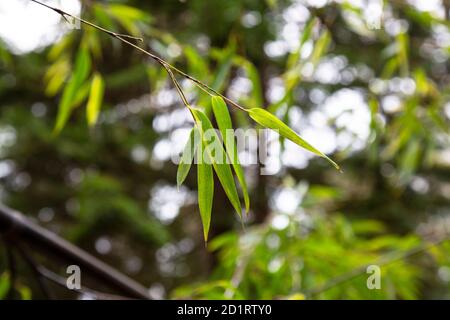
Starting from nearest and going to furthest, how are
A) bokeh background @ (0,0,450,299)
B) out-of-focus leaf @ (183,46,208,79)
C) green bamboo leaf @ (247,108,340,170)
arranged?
green bamboo leaf @ (247,108,340,170) → out-of-focus leaf @ (183,46,208,79) → bokeh background @ (0,0,450,299)

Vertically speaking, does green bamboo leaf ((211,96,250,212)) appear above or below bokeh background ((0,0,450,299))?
below

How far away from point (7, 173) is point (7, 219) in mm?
3142

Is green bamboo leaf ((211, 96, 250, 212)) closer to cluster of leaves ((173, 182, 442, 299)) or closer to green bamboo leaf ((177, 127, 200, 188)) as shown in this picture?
green bamboo leaf ((177, 127, 200, 188))

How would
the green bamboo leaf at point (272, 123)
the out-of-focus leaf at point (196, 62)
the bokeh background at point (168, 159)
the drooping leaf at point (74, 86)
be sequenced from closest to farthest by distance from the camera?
the green bamboo leaf at point (272, 123) < the drooping leaf at point (74, 86) < the out-of-focus leaf at point (196, 62) < the bokeh background at point (168, 159)

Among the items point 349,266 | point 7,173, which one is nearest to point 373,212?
point 7,173

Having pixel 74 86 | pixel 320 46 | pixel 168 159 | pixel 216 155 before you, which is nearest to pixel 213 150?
pixel 216 155

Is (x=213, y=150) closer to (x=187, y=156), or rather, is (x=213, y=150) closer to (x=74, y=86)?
(x=187, y=156)

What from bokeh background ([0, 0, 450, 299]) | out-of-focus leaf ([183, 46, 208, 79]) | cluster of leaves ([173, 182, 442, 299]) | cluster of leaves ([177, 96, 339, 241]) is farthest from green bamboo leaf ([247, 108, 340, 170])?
bokeh background ([0, 0, 450, 299])

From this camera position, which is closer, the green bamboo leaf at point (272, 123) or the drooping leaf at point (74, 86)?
the green bamboo leaf at point (272, 123)

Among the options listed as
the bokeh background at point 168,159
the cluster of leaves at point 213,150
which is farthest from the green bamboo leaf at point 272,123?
the bokeh background at point 168,159

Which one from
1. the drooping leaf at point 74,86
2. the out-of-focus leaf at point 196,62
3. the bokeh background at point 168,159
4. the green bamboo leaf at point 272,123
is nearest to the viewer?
the green bamboo leaf at point 272,123

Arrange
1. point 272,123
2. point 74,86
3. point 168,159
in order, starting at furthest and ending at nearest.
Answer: point 168,159 < point 74,86 < point 272,123

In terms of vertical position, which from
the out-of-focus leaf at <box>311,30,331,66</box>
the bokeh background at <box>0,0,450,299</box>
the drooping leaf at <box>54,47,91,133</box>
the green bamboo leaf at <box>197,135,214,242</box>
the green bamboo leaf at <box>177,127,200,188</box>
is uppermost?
the bokeh background at <box>0,0,450,299</box>

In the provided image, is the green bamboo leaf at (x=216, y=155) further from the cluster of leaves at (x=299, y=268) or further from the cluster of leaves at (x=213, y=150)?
Result: the cluster of leaves at (x=299, y=268)
